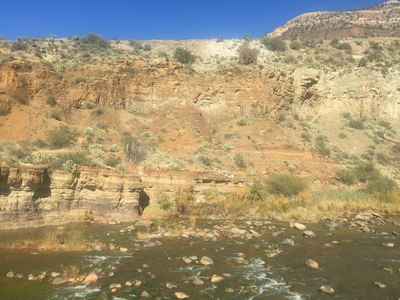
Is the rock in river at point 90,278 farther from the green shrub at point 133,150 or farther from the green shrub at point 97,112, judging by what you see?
the green shrub at point 97,112

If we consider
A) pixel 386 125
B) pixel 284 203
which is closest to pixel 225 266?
pixel 284 203

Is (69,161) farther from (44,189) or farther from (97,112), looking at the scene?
(97,112)

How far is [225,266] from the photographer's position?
8.88m

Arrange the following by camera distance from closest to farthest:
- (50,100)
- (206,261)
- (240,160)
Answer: (206,261), (240,160), (50,100)

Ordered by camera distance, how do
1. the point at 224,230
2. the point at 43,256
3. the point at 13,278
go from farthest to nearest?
the point at 224,230
the point at 43,256
the point at 13,278

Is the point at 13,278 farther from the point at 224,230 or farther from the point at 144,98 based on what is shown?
the point at 144,98

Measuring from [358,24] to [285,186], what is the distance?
62797 millimetres

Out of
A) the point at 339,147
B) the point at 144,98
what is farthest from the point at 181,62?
the point at 339,147

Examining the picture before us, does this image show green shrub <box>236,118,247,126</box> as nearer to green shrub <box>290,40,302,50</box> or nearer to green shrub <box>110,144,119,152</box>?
green shrub <box>110,144,119,152</box>

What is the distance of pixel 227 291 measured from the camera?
7.16 meters

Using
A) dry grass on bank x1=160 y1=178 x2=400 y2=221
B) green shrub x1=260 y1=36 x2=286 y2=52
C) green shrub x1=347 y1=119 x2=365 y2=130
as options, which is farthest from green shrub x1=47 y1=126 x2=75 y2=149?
green shrub x1=260 y1=36 x2=286 y2=52

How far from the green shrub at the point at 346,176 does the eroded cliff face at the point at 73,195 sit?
1242cm

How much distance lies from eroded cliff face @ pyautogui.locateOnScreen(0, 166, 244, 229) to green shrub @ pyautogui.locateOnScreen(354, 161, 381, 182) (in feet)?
45.9

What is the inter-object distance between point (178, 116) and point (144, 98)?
409 cm
